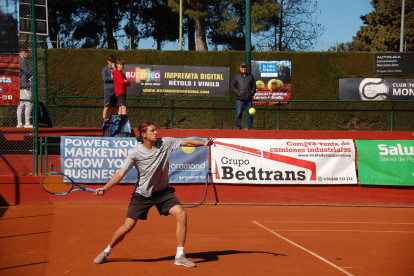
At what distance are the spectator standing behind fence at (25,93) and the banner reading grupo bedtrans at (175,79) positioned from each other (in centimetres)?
840

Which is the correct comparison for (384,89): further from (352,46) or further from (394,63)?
(352,46)

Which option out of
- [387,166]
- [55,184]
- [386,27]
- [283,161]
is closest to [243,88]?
[283,161]

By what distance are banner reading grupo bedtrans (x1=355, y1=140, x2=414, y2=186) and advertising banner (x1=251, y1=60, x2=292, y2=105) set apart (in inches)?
317

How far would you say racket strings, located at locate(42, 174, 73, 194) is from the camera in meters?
8.20

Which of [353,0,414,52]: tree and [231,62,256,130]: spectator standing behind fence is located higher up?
[353,0,414,52]: tree

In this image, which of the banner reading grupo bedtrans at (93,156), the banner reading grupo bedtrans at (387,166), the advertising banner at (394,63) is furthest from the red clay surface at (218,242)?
the advertising banner at (394,63)

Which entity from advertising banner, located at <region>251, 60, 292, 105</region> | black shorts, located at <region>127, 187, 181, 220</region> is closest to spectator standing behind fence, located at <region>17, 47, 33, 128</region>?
black shorts, located at <region>127, 187, 181, 220</region>

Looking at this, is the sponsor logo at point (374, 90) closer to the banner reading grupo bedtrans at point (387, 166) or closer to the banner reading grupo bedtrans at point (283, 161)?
the banner reading grupo bedtrans at point (387, 166)

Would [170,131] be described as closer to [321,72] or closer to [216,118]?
[216,118]

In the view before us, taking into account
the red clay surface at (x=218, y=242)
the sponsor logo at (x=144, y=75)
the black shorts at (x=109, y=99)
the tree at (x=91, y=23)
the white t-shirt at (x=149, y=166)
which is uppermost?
the tree at (x=91, y=23)

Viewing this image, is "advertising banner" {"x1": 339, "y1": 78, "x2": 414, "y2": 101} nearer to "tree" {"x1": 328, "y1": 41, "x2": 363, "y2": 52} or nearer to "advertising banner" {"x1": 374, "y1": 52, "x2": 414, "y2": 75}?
"advertising banner" {"x1": 374, "y1": 52, "x2": 414, "y2": 75}

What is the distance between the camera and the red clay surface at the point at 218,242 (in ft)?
22.9

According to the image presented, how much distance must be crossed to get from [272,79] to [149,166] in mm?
16498

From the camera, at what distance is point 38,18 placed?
45.7 ft
